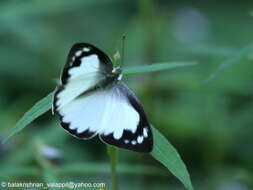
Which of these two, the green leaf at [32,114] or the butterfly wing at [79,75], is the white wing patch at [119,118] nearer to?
the butterfly wing at [79,75]

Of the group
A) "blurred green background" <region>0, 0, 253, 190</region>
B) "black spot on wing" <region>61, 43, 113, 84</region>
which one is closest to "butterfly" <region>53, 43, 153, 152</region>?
"black spot on wing" <region>61, 43, 113, 84</region>

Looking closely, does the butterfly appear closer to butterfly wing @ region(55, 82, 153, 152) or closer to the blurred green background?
butterfly wing @ region(55, 82, 153, 152)

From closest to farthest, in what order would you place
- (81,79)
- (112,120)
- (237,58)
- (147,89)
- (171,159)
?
(171,159), (112,120), (81,79), (237,58), (147,89)

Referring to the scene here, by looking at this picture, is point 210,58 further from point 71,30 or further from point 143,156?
point 71,30

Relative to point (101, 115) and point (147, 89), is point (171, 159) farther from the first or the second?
point (147, 89)

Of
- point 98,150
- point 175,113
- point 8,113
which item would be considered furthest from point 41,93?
point 175,113

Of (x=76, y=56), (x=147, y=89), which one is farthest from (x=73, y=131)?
(x=147, y=89)
